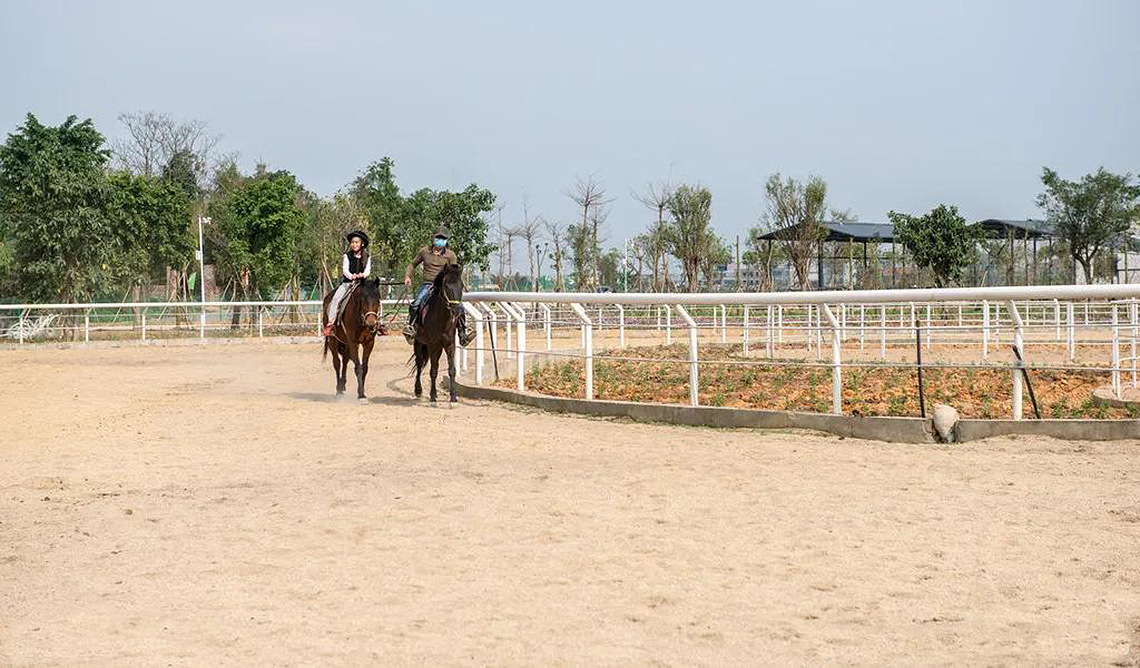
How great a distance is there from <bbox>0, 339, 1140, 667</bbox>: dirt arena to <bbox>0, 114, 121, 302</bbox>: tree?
28290mm

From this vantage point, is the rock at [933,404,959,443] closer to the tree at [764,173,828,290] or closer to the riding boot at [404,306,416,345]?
the riding boot at [404,306,416,345]

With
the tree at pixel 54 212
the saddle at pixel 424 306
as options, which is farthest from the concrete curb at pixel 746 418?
the tree at pixel 54 212

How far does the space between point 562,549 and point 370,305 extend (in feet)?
30.7

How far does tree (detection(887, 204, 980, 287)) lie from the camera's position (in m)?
46.3

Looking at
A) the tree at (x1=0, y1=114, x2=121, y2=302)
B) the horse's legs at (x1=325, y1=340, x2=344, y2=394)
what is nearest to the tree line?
the tree at (x1=0, y1=114, x2=121, y2=302)

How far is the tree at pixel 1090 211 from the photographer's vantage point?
158 ft

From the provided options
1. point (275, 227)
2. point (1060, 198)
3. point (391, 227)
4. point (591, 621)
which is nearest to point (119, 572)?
point (591, 621)

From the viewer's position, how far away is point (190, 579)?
20.4ft

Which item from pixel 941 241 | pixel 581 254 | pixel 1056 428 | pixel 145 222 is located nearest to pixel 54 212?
pixel 145 222

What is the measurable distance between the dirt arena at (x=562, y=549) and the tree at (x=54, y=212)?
2829 cm

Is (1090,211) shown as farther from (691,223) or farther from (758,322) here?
(758,322)

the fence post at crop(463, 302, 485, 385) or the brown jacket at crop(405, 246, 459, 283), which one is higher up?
the brown jacket at crop(405, 246, 459, 283)

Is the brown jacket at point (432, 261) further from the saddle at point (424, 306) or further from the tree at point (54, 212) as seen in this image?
the tree at point (54, 212)

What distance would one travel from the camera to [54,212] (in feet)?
126
